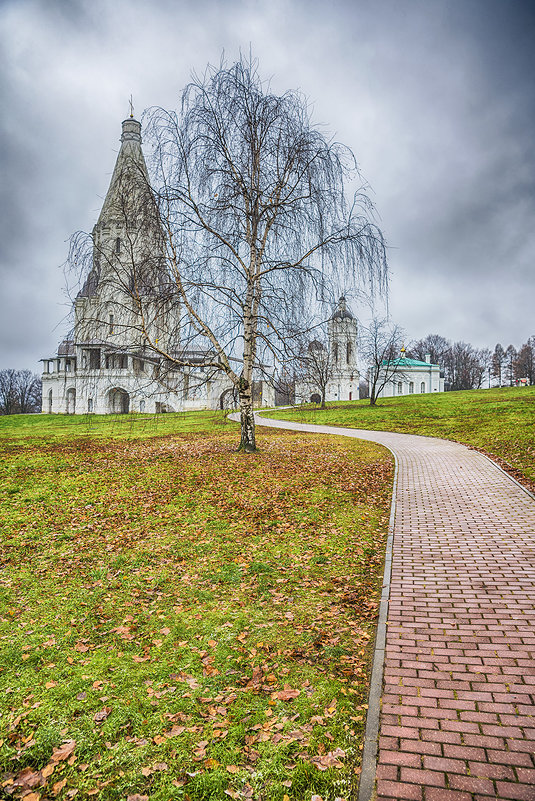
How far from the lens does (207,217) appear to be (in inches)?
549

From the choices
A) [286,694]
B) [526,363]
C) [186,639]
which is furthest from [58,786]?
[526,363]

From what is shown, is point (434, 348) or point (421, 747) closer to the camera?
point (421, 747)

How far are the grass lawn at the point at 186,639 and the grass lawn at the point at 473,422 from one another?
21.9ft

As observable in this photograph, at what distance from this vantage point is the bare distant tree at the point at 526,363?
84.7 meters

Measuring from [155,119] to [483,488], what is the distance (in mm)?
12811

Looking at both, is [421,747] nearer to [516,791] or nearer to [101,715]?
[516,791]

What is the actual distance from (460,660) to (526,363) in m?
96.6

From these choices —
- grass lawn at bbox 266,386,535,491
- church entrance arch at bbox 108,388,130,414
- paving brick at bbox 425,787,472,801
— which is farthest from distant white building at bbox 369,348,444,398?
paving brick at bbox 425,787,472,801

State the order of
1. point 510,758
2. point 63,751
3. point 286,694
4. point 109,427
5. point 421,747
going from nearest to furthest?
point 510,758, point 421,747, point 63,751, point 286,694, point 109,427

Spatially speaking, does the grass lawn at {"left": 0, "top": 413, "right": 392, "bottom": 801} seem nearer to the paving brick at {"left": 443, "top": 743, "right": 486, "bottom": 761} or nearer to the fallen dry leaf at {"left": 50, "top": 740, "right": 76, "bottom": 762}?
the fallen dry leaf at {"left": 50, "top": 740, "right": 76, "bottom": 762}

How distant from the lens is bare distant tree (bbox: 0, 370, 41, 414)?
85.9 m

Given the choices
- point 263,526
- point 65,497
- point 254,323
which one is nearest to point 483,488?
point 263,526

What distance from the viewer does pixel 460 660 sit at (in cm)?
443

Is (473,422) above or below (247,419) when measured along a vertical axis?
below
